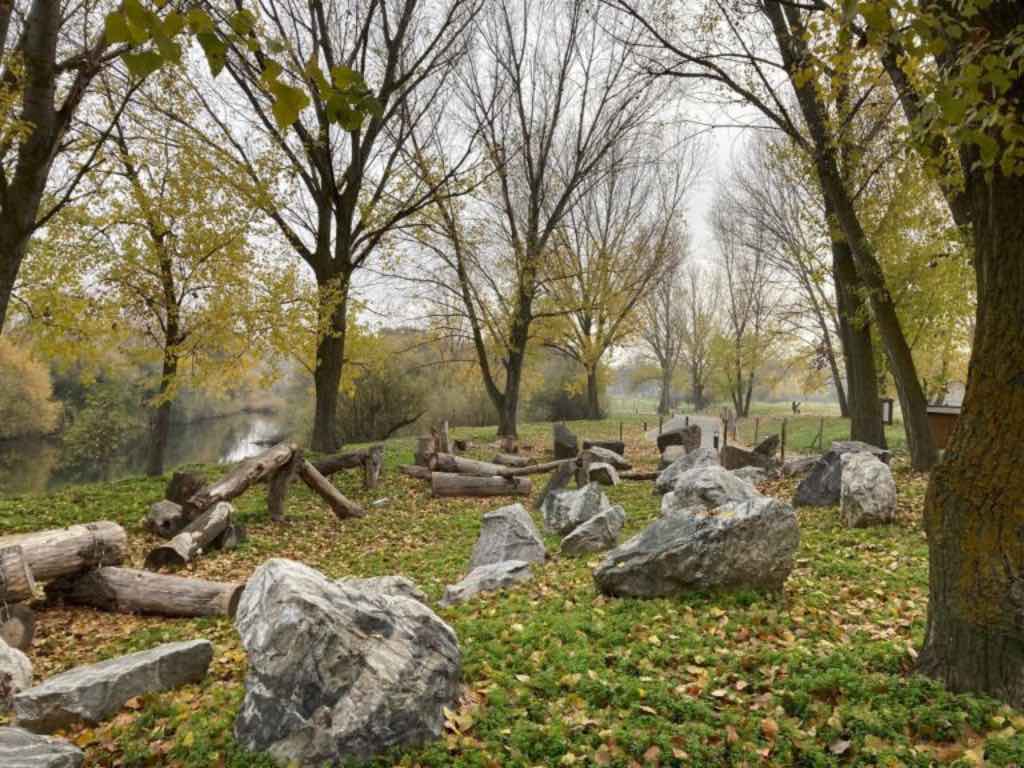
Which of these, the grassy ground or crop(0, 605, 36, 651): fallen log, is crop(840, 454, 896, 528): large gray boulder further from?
crop(0, 605, 36, 651): fallen log

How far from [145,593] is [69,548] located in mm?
868

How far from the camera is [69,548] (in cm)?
618

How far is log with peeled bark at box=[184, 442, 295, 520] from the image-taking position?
8.58 m

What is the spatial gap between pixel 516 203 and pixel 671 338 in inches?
921

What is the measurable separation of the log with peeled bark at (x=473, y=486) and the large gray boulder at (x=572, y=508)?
3.13m

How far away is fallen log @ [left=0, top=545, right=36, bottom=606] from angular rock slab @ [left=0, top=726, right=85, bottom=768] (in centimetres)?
286

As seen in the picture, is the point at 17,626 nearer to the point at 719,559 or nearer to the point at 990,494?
the point at 719,559

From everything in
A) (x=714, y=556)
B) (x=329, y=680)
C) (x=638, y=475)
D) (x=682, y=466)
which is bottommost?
(x=329, y=680)

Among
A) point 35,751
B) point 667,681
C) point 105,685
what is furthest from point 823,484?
point 35,751

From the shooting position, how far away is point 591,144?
2067cm

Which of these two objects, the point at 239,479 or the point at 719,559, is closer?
the point at 719,559

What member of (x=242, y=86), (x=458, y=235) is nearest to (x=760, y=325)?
(x=458, y=235)

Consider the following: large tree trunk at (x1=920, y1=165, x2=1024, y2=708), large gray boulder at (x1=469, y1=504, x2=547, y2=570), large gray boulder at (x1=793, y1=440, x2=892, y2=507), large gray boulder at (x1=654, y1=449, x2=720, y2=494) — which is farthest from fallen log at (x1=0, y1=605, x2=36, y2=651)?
large gray boulder at (x1=793, y1=440, x2=892, y2=507)

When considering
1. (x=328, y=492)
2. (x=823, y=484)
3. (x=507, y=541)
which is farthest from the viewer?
(x=328, y=492)
